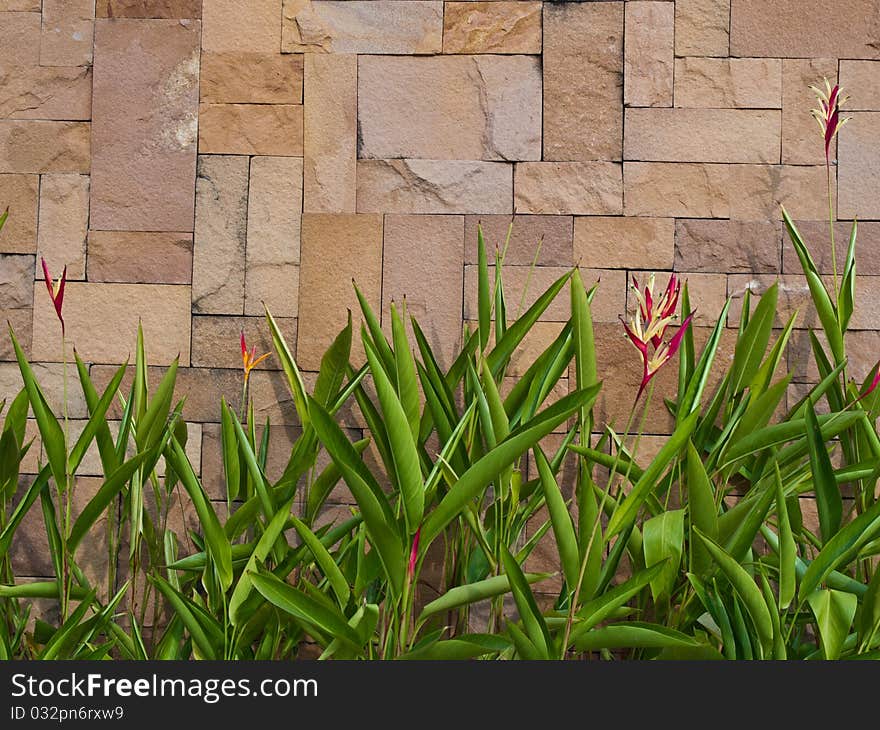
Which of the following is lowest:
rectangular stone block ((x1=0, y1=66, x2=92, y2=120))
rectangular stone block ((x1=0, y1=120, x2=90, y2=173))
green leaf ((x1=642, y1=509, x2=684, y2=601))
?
green leaf ((x1=642, y1=509, x2=684, y2=601))

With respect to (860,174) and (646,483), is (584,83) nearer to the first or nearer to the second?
(860,174)

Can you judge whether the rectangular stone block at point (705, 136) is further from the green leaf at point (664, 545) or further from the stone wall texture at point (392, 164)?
the green leaf at point (664, 545)

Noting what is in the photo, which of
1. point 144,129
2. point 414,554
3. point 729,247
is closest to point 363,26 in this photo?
point 144,129

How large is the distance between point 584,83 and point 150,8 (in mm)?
896

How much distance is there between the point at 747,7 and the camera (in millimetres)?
1842

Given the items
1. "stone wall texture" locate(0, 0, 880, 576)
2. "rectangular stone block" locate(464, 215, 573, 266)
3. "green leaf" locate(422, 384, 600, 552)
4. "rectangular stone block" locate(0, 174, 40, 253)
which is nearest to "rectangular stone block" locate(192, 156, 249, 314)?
"stone wall texture" locate(0, 0, 880, 576)

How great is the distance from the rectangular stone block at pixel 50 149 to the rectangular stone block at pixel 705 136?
1.10m

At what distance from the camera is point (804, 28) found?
184 centimetres

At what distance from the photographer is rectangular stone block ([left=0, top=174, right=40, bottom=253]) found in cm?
186

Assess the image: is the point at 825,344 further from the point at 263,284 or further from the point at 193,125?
the point at 193,125

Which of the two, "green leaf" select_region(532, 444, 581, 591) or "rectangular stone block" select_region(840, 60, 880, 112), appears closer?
"green leaf" select_region(532, 444, 581, 591)

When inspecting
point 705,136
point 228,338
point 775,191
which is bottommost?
point 228,338

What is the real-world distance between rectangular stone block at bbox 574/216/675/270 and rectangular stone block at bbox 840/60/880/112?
441 millimetres

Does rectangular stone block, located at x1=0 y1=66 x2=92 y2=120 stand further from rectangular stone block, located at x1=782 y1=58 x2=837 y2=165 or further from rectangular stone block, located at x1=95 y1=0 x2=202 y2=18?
rectangular stone block, located at x1=782 y1=58 x2=837 y2=165
